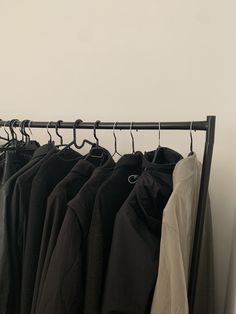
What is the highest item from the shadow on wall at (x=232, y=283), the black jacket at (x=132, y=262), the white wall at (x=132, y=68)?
the white wall at (x=132, y=68)

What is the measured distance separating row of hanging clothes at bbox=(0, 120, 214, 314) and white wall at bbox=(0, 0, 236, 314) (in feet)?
0.85

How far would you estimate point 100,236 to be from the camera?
0.63m

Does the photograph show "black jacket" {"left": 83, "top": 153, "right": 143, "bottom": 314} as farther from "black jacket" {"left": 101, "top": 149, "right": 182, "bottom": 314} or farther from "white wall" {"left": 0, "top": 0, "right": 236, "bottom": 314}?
"white wall" {"left": 0, "top": 0, "right": 236, "bottom": 314}

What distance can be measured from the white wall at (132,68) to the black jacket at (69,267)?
1.53ft

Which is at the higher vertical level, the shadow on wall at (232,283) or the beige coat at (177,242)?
the beige coat at (177,242)

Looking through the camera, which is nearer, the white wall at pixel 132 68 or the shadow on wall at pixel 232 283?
the shadow on wall at pixel 232 283

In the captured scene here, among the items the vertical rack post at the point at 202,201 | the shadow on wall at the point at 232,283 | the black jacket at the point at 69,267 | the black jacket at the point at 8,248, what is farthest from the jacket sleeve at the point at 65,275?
the shadow on wall at the point at 232,283

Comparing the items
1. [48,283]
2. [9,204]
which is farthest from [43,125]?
[48,283]

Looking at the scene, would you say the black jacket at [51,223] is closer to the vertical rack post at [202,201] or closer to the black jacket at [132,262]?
the black jacket at [132,262]

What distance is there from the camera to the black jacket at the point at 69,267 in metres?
0.60

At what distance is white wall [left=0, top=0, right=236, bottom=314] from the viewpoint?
90 centimetres

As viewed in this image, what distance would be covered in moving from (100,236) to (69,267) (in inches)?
3.6

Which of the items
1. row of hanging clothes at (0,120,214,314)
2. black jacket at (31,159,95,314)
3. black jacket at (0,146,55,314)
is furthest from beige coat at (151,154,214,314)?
black jacket at (0,146,55,314)

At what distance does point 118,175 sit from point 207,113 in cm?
41
